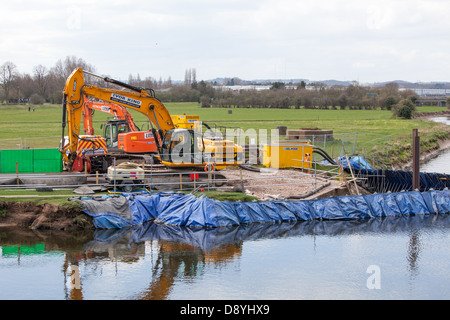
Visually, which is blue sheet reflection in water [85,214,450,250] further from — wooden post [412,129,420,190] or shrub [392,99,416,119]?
shrub [392,99,416,119]

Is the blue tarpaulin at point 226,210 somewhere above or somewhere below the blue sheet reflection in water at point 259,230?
above

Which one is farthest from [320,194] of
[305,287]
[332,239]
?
[305,287]

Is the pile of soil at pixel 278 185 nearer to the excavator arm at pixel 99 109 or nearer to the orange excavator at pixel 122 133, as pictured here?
the orange excavator at pixel 122 133

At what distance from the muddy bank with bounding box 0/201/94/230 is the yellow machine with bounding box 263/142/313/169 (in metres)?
14.3

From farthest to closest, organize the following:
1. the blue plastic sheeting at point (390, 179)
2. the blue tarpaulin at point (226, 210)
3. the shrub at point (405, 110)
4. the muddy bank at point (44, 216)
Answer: the shrub at point (405, 110) → the blue plastic sheeting at point (390, 179) → the blue tarpaulin at point (226, 210) → the muddy bank at point (44, 216)

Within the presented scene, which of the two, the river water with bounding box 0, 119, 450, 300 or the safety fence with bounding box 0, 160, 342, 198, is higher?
the safety fence with bounding box 0, 160, 342, 198

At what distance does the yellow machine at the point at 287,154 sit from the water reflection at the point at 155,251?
909cm

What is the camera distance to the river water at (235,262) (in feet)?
53.5

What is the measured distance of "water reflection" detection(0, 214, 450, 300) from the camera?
16.6 m

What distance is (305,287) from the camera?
1659cm

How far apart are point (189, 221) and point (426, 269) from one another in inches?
387

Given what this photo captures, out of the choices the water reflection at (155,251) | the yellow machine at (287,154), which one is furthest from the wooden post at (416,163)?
the yellow machine at (287,154)

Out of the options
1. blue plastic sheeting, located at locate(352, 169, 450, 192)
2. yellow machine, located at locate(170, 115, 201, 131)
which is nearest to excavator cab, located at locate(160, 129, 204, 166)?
blue plastic sheeting, located at locate(352, 169, 450, 192)
